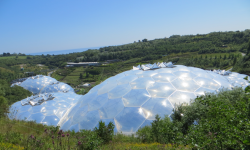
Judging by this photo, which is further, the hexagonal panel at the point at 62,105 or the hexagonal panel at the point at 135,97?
the hexagonal panel at the point at 62,105

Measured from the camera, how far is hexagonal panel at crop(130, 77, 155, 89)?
43.6 ft

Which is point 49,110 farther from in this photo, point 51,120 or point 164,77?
point 164,77

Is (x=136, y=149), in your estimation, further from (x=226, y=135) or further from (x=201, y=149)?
(x=226, y=135)

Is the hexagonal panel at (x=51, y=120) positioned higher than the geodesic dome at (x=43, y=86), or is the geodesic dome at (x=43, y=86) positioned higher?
the hexagonal panel at (x=51, y=120)

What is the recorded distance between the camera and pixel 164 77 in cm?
1432

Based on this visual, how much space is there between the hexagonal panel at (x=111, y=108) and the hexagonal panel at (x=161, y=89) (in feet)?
10.4

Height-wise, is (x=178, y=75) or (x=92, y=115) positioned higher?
(x=178, y=75)

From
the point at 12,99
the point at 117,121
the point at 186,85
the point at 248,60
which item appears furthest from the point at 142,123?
the point at 248,60

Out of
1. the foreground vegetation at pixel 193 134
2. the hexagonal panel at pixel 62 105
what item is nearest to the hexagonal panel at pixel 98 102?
the foreground vegetation at pixel 193 134

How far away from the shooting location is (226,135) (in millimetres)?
4148

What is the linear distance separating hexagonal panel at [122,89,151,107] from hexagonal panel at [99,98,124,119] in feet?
1.89

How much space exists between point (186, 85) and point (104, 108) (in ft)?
27.6

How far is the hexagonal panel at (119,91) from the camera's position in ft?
42.7

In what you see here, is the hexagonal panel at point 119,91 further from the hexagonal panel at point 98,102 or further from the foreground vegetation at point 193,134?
the foreground vegetation at point 193,134
